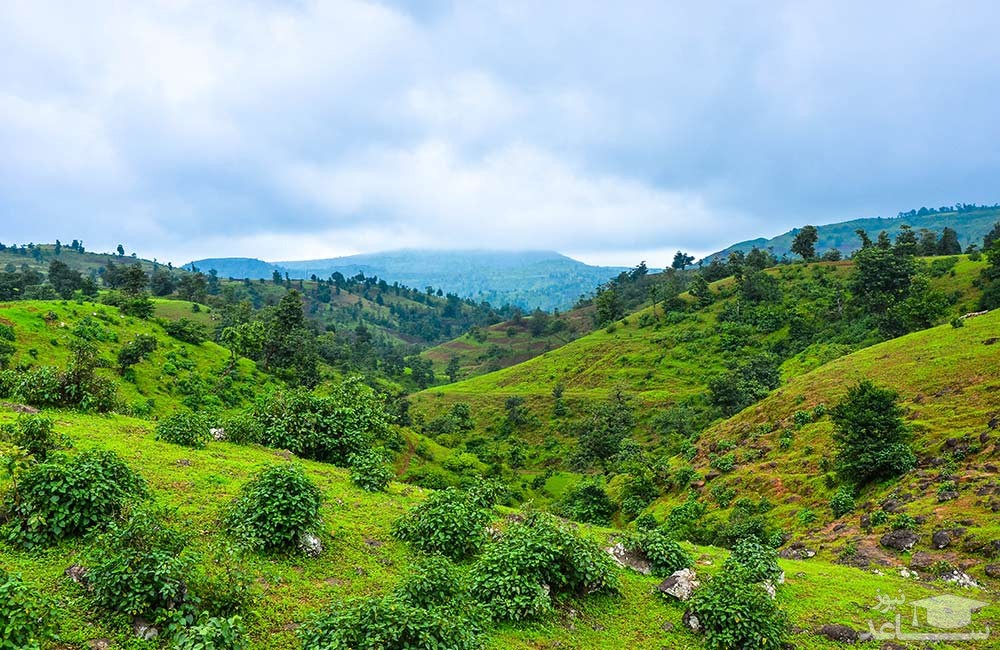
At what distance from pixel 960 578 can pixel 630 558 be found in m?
10.6

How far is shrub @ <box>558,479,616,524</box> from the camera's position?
135 feet

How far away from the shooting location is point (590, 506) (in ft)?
137

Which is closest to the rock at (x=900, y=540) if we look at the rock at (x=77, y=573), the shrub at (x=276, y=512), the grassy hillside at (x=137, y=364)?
the shrub at (x=276, y=512)

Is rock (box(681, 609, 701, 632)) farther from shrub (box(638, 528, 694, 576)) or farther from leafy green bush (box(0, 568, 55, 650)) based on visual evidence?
leafy green bush (box(0, 568, 55, 650))

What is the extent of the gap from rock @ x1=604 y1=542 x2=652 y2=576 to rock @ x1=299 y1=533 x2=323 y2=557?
796cm

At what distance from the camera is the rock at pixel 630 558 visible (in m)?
14.6

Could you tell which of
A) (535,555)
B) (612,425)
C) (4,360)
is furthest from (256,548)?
(612,425)

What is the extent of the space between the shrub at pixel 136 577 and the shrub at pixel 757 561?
12.1 metres

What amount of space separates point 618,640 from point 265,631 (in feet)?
23.2

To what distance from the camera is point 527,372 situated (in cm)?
11962

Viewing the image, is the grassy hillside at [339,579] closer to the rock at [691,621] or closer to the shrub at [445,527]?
the rock at [691,621]

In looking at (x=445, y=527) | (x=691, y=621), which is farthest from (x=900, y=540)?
(x=445, y=527)

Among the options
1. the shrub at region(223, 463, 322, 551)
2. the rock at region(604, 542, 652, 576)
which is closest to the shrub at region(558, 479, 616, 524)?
the rock at region(604, 542, 652, 576)

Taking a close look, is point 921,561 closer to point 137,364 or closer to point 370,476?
point 370,476
